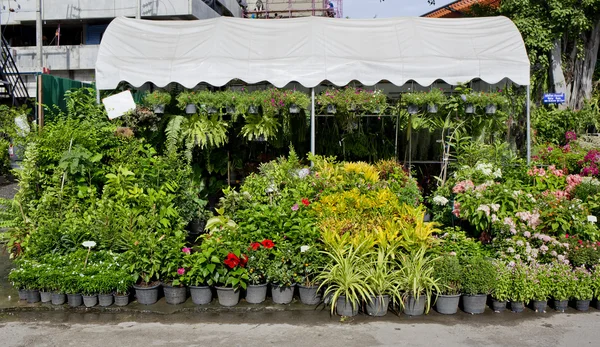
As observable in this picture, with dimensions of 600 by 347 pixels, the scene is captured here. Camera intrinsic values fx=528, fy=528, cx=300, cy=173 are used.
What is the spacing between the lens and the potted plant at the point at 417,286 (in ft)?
18.9

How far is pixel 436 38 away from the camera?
916cm

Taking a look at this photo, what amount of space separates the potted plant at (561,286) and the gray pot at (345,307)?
87.7 inches

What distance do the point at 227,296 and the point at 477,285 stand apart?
9.11 ft

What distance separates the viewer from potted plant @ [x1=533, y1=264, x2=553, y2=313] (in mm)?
5816

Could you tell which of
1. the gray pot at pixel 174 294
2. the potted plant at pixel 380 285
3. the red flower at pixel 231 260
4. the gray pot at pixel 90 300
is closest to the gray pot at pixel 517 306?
A: the potted plant at pixel 380 285

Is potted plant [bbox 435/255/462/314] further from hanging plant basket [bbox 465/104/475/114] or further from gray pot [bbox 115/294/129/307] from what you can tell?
gray pot [bbox 115/294/129/307]

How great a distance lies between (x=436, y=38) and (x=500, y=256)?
438 centimetres

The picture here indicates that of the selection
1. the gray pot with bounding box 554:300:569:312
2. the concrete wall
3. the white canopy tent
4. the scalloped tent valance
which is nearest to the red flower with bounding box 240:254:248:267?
the white canopy tent

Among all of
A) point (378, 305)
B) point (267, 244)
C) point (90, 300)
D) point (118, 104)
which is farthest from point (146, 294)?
point (118, 104)

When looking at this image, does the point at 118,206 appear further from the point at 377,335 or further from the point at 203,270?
the point at 377,335

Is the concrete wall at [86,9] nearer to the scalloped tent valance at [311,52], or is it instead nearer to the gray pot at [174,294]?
the scalloped tent valance at [311,52]

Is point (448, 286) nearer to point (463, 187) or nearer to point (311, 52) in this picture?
point (463, 187)

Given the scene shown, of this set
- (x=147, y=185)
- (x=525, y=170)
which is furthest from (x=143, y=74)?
(x=525, y=170)

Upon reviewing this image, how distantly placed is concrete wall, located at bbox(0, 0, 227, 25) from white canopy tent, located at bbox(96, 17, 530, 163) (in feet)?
45.2
